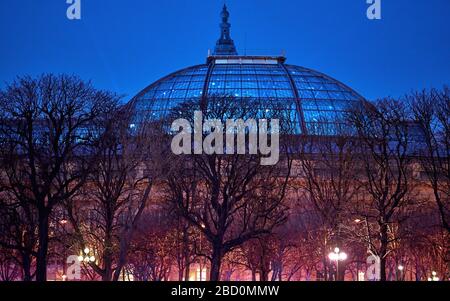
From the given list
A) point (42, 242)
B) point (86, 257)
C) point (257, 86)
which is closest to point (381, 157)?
point (86, 257)

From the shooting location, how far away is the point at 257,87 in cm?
11319

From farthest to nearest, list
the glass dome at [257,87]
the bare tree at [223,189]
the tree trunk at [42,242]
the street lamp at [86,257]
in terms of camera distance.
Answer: the glass dome at [257,87], the bare tree at [223,189], the street lamp at [86,257], the tree trunk at [42,242]

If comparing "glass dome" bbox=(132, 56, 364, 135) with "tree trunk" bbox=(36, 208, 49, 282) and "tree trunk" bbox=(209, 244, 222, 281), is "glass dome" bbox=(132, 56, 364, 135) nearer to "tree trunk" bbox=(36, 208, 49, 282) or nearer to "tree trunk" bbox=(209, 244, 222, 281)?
"tree trunk" bbox=(209, 244, 222, 281)

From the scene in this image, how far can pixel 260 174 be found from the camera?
5869cm

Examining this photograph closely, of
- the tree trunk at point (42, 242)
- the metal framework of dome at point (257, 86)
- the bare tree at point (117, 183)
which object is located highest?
the metal framework of dome at point (257, 86)

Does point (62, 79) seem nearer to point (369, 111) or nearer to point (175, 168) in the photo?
point (175, 168)

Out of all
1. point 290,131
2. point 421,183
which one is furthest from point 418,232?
point 290,131

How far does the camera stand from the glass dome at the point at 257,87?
4373 inches

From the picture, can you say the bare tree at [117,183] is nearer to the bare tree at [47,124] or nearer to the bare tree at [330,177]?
the bare tree at [47,124]

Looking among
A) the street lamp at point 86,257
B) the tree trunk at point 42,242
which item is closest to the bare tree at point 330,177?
the street lamp at point 86,257

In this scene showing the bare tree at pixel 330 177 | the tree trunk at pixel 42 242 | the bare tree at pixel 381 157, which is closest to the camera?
the tree trunk at pixel 42 242

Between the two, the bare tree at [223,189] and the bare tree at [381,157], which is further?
the bare tree at [381,157]
